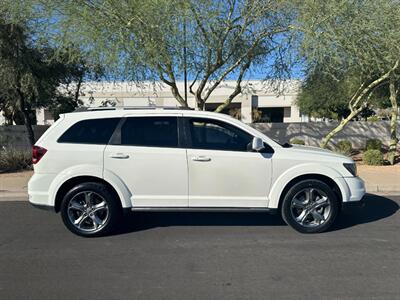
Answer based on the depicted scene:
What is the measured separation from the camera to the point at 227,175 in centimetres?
600

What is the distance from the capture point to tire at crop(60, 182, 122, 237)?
602 cm

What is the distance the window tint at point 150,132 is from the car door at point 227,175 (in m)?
0.33

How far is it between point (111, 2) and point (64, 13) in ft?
4.56

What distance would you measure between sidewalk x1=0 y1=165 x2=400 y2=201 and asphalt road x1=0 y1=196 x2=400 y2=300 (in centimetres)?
245

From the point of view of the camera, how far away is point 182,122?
6195 millimetres

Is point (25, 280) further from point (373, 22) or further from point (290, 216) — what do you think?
point (373, 22)

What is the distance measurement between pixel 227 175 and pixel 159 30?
4.98 m

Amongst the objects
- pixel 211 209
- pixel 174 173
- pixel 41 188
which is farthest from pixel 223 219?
pixel 41 188

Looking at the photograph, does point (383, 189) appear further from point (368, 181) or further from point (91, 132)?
point (91, 132)

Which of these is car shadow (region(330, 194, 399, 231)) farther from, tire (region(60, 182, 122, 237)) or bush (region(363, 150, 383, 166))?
bush (region(363, 150, 383, 166))

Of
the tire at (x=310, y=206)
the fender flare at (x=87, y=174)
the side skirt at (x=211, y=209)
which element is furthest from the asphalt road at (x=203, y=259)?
the fender flare at (x=87, y=174)

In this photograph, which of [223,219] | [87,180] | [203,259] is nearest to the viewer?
[203,259]

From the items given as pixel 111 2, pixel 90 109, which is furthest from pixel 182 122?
pixel 111 2

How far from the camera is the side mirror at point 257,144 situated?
588cm
